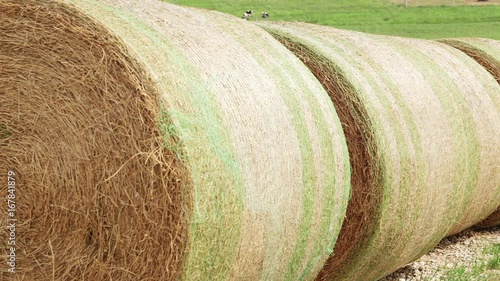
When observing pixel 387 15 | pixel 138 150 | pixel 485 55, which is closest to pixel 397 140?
pixel 138 150

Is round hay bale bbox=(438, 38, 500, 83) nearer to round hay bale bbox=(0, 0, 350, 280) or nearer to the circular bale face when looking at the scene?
round hay bale bbox=(0, 0, 350, 280)

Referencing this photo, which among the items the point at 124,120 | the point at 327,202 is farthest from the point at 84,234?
the point at 327,202

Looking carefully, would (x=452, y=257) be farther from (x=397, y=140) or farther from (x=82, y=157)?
(x=82, y=157)

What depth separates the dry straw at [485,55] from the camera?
26.7 ft

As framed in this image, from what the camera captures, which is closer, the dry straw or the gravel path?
the gravel path

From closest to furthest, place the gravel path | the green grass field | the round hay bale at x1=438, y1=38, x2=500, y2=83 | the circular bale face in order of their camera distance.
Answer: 1. the circular bale face
2. the gravel path
3. the round hay bale at x1=438, y1=38, x2=500, y2=83
4. the green grass field

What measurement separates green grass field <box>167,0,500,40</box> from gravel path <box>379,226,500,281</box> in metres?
12.3

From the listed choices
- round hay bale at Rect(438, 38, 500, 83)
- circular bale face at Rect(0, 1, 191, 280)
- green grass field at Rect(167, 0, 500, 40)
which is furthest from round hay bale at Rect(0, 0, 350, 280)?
green grass field at Rect(167, 0, 500, 40)

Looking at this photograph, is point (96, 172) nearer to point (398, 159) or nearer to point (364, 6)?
point (398, 159)

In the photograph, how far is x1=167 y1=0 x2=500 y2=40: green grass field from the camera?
20.7 m

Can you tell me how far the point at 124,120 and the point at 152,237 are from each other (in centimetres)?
58

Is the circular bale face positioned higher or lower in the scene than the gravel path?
higher

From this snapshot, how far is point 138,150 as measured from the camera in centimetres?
361

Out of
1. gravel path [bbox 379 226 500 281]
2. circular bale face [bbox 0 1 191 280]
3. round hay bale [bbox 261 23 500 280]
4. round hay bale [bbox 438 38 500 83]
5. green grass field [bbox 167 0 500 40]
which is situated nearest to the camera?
circular bale face [bbox 0 1 191 280]
